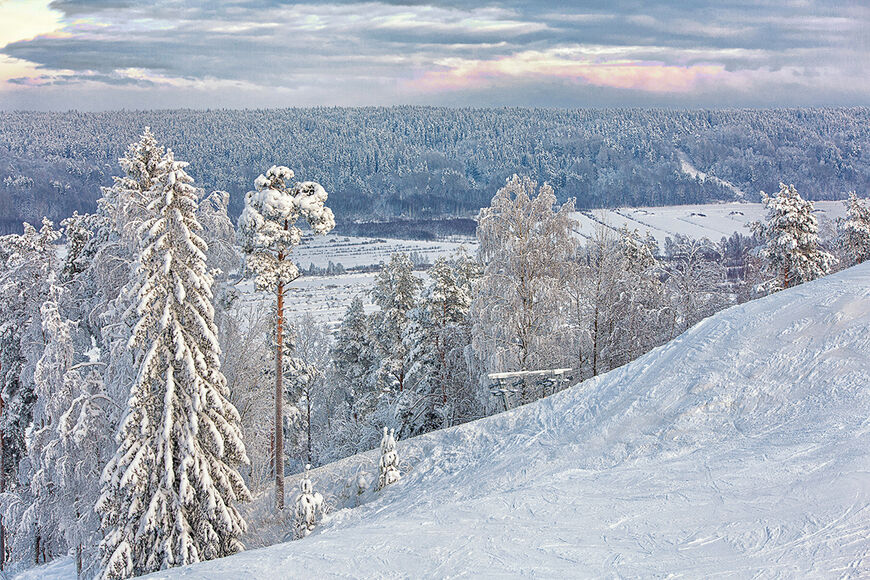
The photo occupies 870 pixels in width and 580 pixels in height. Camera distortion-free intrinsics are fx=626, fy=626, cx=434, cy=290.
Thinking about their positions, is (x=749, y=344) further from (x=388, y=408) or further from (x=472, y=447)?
(x=388, y=408)

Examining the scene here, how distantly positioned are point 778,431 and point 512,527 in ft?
17.1

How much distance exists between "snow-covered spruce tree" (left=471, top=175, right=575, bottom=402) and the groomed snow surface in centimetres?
510

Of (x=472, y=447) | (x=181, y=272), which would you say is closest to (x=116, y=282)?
(x=181, y=272)

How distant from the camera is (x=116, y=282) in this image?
1596cm

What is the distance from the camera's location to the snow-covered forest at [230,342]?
13.0 meters

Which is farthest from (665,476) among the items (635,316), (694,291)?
(694,291)

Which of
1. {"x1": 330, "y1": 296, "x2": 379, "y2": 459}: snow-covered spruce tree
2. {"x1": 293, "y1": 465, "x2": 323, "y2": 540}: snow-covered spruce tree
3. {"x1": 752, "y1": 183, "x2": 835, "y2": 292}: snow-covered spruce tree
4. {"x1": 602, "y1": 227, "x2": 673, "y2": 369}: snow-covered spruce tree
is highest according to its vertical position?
{"x1": 752, "y1": 183, "x2": 835, "y2": 292}: snow-covered spruce tree

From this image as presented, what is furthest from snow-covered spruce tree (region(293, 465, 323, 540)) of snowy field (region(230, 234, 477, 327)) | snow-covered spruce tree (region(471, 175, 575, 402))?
snowy field (region(230, 234, 477, 327))

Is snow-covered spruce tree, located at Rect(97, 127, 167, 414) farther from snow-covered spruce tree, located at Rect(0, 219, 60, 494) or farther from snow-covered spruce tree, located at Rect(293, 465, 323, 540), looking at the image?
snow-covered spruce tree, located at Rect(293, 465, 323, 540)

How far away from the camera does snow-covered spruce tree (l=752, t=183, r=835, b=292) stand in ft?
84.5

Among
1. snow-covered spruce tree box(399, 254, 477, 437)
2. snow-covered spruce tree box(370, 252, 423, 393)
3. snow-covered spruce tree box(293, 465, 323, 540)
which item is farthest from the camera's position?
snow-covered spruce tree box(370, 252, 423, 393)

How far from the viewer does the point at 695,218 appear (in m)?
136

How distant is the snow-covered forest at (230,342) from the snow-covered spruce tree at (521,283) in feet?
0.22

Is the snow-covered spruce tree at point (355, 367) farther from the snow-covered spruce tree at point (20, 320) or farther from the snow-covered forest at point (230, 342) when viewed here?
the snow-covered spruce tree at point (20, 320)
